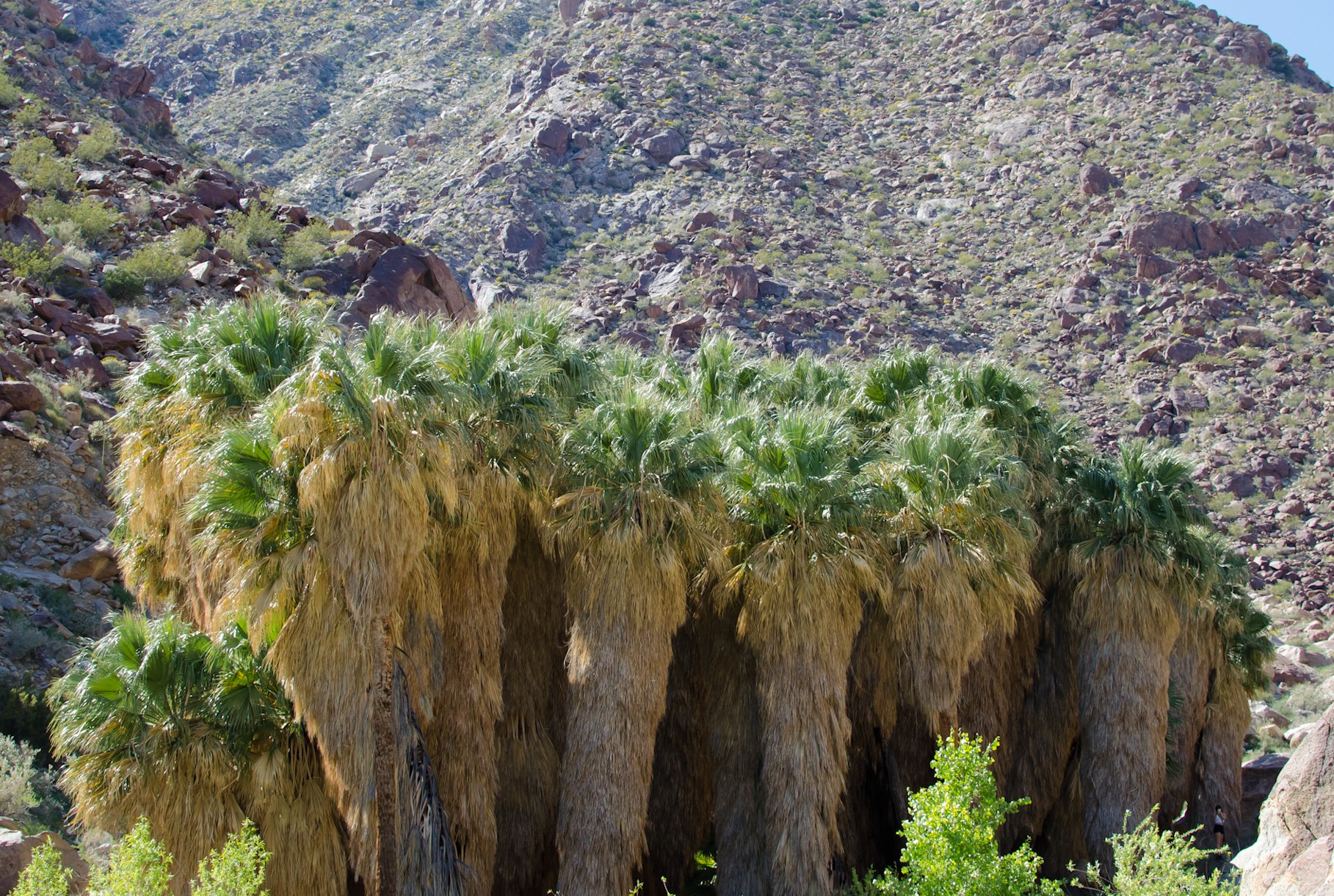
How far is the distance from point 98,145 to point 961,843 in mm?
34208

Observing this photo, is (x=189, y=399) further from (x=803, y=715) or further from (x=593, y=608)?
(x=803, y=715)

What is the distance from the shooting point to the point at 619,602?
48.6ft

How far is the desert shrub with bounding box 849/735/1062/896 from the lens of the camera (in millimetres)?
11859

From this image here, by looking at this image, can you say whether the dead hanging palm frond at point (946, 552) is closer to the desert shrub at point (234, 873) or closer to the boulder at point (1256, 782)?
the desert shrub at point (234, 873)

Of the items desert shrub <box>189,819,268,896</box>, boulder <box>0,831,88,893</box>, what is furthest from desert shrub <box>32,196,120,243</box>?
desert shrub <box>189,819,268,896</box>

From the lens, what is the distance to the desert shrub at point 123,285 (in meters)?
27.8

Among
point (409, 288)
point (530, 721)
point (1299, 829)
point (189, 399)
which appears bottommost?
point (530, 721)

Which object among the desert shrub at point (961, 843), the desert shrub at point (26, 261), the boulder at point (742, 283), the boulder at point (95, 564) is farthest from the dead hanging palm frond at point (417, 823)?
the boulder at point (742, 283)

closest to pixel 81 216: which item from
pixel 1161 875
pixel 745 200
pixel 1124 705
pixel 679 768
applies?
pixel 679 768

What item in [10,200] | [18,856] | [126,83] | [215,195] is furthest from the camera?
[126,83]

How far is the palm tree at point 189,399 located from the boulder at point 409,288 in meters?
14.6

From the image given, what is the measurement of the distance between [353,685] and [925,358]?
1338cm

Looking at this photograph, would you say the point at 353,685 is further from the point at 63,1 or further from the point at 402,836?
the point at 63,1

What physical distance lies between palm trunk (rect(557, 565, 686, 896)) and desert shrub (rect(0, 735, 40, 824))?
310 inches
